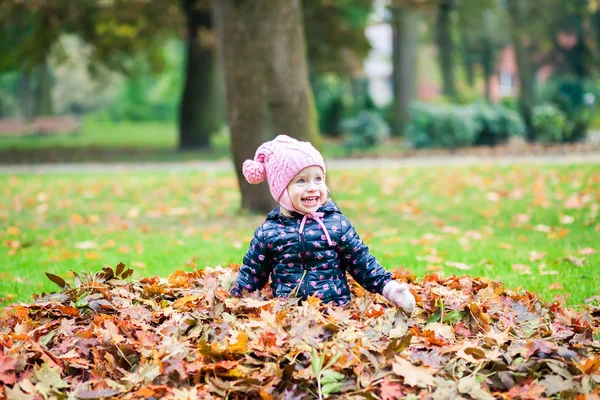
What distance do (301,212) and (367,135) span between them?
16.0 meters

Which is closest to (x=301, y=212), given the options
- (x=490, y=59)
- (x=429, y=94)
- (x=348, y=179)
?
(x=348, y=179)

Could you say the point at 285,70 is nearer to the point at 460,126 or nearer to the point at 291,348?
the point at 291,348

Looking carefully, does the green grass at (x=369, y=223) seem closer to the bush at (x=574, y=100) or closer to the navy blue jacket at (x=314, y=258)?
the navy blue jacket at (x=314, y=258)

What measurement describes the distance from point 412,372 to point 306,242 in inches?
41.5

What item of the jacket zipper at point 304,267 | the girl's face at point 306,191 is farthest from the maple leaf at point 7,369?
the girl's face at point 306,191

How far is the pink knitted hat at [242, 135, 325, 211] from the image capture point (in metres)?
3.99

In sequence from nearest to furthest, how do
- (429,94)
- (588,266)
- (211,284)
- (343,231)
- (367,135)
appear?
(343,231) → (211,284) → (588,266) → (367,135) → (429,94)

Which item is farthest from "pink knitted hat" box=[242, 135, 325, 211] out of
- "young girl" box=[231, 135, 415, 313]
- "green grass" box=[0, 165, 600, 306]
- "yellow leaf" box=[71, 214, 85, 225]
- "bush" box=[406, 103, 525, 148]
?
"bush" box=[406, 103, 525, 148]

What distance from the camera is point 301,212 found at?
4.07 meters

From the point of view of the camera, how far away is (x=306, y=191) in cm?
400

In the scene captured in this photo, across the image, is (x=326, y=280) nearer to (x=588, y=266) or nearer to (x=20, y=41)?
(x=588, y=266)

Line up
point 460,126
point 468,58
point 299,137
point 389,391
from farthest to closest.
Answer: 1. point 468,58
2. point 460,126
3. point 299,137
4. point 389,391

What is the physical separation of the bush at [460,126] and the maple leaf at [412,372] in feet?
52.2

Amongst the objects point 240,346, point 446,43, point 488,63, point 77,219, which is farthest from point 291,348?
point 488,63
